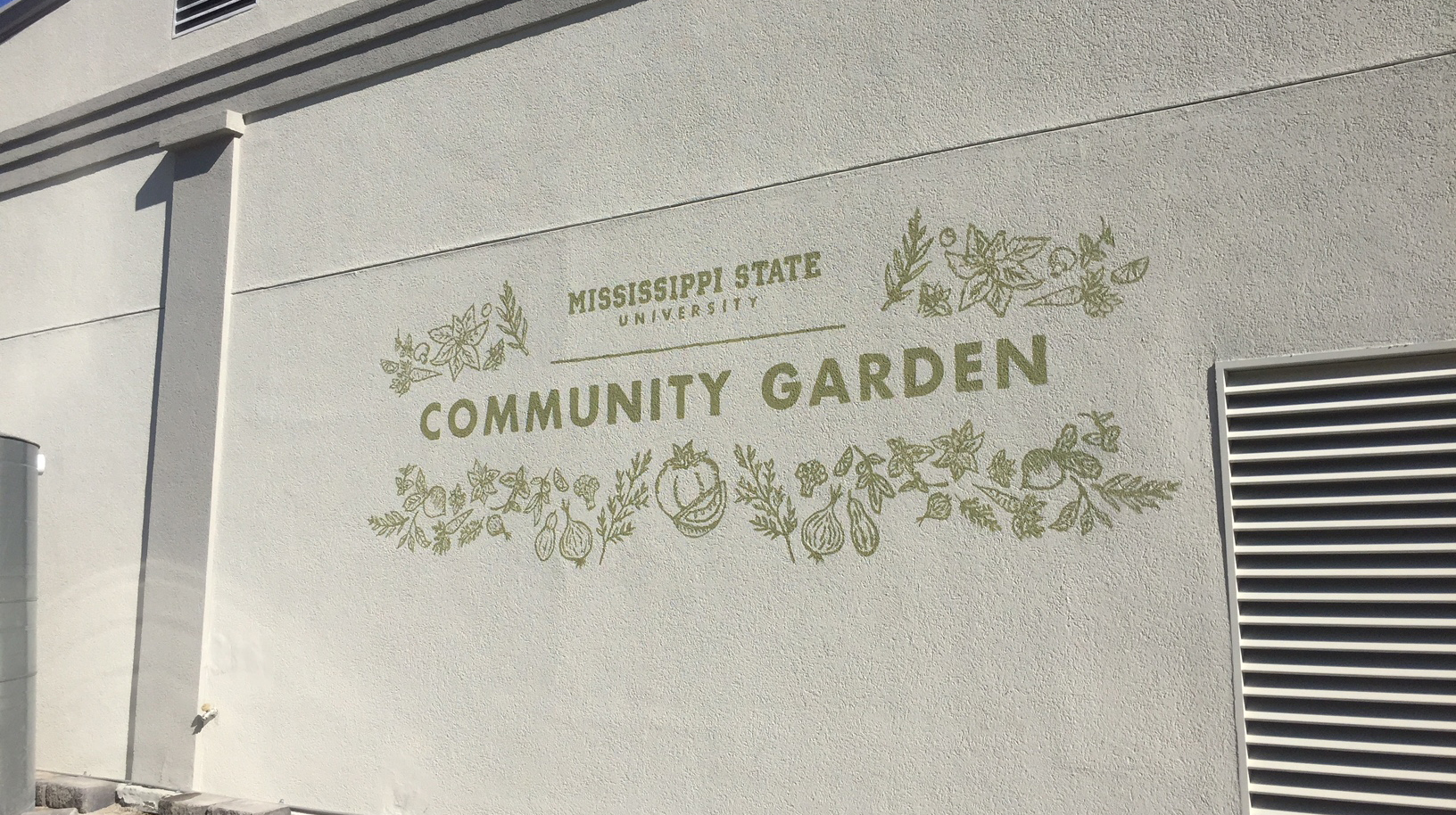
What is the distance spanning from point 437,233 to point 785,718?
3.06 metres

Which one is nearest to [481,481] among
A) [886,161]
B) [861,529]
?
[861,529]

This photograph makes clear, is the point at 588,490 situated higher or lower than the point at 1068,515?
higher

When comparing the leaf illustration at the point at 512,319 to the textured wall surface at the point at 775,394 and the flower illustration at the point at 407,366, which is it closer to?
the textured wall surface at the point at 775,394

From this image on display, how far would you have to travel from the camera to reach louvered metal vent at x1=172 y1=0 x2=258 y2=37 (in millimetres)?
7066

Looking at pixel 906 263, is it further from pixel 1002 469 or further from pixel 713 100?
pixel 713 100

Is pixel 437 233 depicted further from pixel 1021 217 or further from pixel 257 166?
pixel 1021 217

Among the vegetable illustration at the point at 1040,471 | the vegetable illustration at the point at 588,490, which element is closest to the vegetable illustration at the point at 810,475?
the vegetable illustration at the point at 1040,471

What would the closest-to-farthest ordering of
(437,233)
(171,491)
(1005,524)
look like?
(1005,524), (437,233), (171,491)

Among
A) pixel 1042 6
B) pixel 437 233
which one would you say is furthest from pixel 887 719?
pixel 437 233

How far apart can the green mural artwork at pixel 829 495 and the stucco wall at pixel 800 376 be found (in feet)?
0.12

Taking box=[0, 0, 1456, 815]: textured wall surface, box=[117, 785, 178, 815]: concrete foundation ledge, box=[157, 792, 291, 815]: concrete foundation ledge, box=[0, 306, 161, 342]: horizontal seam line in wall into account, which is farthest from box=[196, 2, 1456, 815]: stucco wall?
box=[0, 306, 161, 342]: horizontal seam line in wall

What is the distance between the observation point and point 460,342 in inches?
220

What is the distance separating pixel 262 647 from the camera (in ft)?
19.8

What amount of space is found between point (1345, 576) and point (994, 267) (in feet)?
5.19
